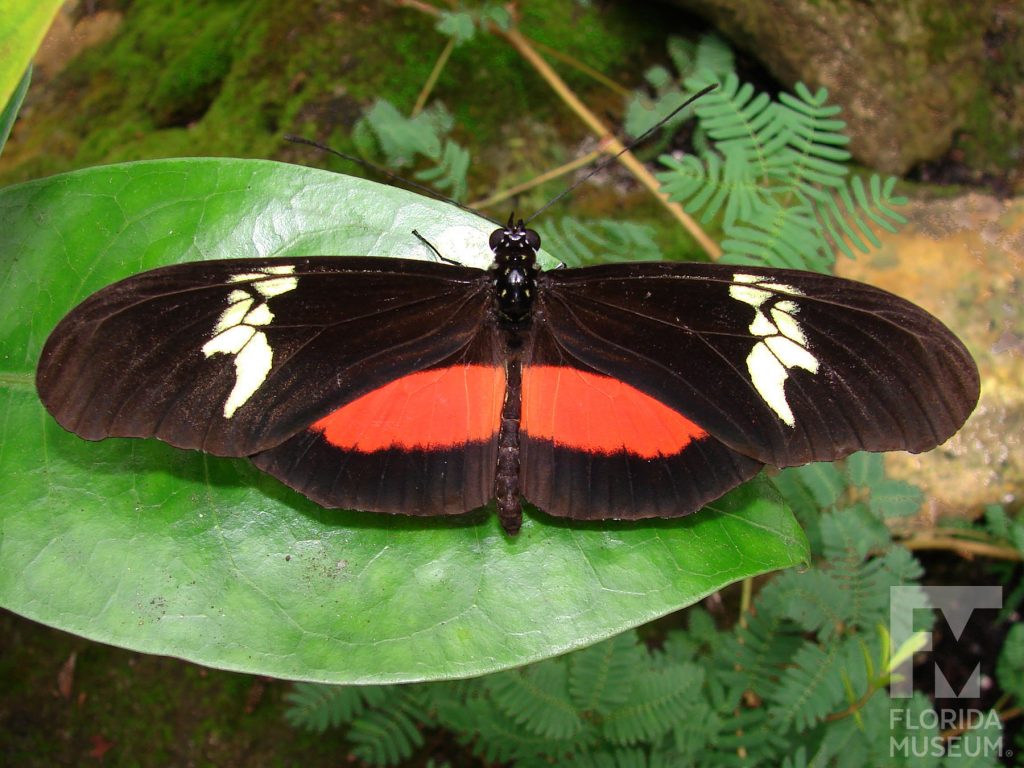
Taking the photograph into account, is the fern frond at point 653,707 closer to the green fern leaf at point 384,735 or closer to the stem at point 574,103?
the green fern leaf at point 384,735

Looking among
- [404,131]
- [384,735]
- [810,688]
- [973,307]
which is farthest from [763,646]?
[404,131]

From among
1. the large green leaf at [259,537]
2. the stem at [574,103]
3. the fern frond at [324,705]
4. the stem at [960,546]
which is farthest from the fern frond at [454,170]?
the stem at [960,546]

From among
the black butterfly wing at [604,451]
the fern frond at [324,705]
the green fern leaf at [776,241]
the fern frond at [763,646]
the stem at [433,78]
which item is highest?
the stem at [433,78]

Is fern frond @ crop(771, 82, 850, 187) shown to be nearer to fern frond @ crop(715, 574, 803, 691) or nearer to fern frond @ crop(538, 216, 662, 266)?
fern frond @ crop(538, 216, 662, 266)

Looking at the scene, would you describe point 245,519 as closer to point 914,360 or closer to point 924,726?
point 914,360

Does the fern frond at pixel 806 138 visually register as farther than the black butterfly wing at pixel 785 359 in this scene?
Yes

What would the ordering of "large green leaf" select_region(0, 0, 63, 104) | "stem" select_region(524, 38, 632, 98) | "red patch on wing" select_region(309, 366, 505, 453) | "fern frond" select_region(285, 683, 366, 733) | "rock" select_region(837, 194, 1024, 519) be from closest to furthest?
1. "large green leaf" select_region(0, 0, 63, 104)
2. "red patch on wing" select_region(309, 366, 505, 453)
3. "fern frond" select_region(285, 683, 366, 733)
4. "rock" select_region(837, 194, 1024, 519)
5. "stem" select_region(524, 38, 632, 98)

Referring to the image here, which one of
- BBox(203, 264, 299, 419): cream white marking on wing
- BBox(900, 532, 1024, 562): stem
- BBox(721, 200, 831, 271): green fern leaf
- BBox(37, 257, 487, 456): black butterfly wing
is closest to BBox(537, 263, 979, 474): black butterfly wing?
BBox(37, 257, 487, 456): black butterfly wing

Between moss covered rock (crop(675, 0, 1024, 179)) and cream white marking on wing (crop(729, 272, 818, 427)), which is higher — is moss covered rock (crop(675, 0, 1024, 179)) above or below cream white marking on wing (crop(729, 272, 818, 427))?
above
